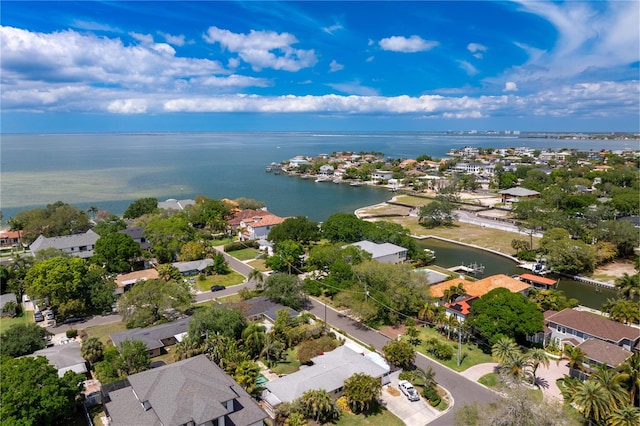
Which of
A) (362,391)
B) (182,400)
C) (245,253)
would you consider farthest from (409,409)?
(245,253)

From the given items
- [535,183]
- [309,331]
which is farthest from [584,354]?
[535,183]

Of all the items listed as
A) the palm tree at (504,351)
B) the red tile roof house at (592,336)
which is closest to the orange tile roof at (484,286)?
the red tile roof house at (592,336)

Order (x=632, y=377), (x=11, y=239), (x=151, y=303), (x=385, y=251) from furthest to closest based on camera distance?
(x=11, y=239) < (x=385, y=251) < (x=151, y=303) < (x=632, y=377)

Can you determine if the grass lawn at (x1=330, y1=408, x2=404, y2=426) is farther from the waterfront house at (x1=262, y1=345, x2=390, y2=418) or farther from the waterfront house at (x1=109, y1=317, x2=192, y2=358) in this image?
the waterfront house at (x1=109, y1=317, x2=192, y2=358)

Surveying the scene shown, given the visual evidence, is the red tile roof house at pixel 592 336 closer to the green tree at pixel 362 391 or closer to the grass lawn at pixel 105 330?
the green tree at pixel 362 391

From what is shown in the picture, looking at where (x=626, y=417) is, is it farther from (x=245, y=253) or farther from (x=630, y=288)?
(x=245, y=253)

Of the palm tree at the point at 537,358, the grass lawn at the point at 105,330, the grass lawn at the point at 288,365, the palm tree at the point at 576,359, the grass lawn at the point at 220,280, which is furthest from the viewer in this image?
the grass lawn at the point at 220,280

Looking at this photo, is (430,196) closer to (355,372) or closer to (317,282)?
(317,282)
